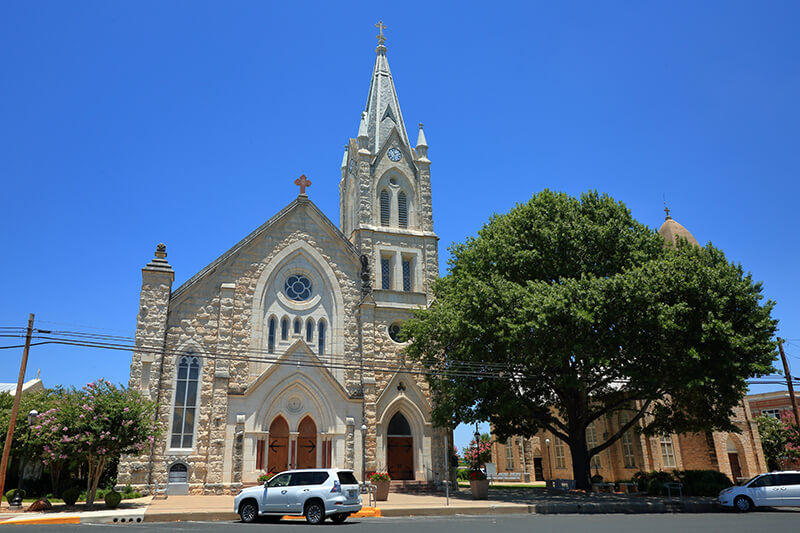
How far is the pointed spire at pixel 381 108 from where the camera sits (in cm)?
3724

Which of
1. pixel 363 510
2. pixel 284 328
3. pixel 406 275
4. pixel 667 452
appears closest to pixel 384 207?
pixel 406 275

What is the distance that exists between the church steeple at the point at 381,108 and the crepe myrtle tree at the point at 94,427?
70.4 feet

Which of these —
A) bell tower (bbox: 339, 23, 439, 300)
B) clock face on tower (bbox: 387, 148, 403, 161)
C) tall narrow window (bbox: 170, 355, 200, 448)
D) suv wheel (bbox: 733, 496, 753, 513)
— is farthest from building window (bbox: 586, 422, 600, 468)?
tall narrow window (bbox: 170, 355, 200, 448)

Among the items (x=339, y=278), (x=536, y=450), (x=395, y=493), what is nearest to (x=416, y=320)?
(x=339, y=278)

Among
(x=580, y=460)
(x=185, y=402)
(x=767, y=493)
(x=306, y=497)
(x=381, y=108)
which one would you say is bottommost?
(x=767, y=493)

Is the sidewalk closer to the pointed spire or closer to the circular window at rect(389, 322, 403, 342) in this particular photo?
the circular window at rect(389, 322, 403, 342)

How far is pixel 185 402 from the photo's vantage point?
88.0 ft

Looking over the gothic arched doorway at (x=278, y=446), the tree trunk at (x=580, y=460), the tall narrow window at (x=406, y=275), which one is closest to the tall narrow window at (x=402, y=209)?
the tall narrow window at (x=406, y=275)

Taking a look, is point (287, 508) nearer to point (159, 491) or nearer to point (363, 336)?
point (159, 491)

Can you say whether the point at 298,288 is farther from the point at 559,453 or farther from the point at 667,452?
the point at 667,452

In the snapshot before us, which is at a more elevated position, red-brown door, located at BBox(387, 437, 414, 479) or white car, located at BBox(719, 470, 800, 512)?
red-brown door, located at BBox(387, 437, 414, 479)

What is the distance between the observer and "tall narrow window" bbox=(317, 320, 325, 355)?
30036 millimetres

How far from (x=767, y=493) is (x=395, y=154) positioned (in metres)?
Result: 25.8

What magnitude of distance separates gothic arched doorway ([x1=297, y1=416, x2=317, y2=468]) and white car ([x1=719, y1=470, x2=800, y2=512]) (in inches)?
699
